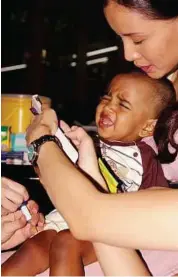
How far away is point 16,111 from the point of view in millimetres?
2318

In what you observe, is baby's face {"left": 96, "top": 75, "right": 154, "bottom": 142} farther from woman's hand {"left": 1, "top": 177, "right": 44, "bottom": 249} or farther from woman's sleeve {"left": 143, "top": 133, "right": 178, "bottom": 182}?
woman's hand {"left": 1, "top": 177, "right": 44, "bottom": 249}

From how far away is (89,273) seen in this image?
4.72 ft

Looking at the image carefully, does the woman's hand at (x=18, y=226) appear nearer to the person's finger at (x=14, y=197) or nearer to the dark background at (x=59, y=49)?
the person's finger at (x=14, y=197)

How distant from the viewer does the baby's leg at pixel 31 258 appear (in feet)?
4.97

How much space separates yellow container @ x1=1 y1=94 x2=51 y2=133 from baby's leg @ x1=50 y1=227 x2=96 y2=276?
908 millimetres

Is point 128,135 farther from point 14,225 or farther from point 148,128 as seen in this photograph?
point 14,225

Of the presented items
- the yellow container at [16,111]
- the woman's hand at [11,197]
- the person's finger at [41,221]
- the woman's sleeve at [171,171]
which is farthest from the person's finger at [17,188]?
the yellow container at [16,111]

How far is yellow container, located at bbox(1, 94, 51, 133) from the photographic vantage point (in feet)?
7.53

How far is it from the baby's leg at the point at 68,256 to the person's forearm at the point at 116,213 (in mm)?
355

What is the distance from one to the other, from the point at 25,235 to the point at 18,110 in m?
0.79

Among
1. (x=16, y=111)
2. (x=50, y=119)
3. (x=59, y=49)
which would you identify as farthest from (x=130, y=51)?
(x=59, y=49)

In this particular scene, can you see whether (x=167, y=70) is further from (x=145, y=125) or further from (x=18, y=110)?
(x=18, y=110)

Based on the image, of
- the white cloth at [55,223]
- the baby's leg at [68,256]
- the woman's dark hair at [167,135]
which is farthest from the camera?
the woman's dark hair at [167,135]

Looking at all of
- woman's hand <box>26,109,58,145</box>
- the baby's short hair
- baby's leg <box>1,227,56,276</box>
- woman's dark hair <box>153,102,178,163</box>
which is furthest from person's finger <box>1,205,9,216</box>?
the baby's short hair
